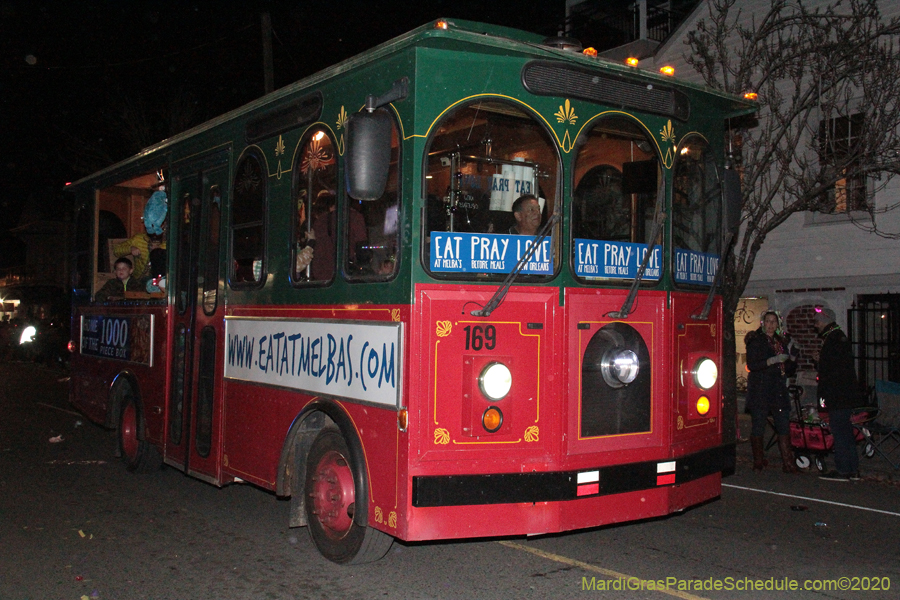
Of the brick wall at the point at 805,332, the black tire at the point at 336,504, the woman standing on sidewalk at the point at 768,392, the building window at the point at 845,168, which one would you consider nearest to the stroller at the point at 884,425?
the woman standing on sidewalk at the point at 768,392

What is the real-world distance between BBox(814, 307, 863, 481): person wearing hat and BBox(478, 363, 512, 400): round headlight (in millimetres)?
5892

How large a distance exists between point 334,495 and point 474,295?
1.73 metres

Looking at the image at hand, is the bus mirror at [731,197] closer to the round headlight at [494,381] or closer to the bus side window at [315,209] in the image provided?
the round headlight at [494,381]

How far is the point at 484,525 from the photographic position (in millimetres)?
4945

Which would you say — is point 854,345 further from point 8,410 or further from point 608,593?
point 8,410

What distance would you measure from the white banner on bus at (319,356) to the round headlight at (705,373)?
7.60 feet

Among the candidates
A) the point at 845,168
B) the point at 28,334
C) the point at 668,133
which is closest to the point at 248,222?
the point at 668,133

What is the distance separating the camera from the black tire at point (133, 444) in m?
8.79

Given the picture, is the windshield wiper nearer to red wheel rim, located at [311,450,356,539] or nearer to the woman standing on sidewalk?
red wheel rim, located at [311,450,356,539]

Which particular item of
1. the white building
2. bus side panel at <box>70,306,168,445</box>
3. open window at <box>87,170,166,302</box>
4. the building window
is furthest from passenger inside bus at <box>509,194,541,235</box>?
the white building

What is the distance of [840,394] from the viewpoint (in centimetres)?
927

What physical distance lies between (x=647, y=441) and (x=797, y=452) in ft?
17.6

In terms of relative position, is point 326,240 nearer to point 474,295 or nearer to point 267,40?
point 474,295

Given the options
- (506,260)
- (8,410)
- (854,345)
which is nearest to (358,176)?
(506,260)
